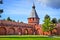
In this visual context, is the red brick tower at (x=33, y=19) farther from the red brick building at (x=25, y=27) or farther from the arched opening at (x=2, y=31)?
the arched opening at (x=2, y=31)

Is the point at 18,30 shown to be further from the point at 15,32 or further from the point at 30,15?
the point at 30,15

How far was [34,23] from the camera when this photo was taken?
199 feet

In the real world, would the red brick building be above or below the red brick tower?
below

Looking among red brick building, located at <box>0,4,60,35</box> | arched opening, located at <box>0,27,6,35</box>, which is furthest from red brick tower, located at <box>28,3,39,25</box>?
arched opening, located at <box>0,27,6,35</box>

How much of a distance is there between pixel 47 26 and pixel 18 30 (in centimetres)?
736

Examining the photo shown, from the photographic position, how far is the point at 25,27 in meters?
55.8

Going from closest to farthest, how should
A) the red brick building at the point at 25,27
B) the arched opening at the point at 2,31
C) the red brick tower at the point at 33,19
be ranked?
the arched opening at the point at 2,31
the red brick building at the point at 25,27
the red brick tower at the point at 33,19

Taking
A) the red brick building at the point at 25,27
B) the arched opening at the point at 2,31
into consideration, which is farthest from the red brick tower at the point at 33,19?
the arched opening at the point at 2,31

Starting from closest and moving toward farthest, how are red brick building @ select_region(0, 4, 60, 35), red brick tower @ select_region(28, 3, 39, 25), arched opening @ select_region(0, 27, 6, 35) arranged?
arched opening @ select_region(0, 27, 6, 35) < red brick building @ select_region(0, 4, 60, 35) < red brick tower @ select_region(28, 3, 39, 25)

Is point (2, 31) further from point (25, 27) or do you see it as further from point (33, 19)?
point (33, 19)

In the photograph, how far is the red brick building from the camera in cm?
5069

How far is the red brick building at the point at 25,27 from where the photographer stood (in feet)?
166

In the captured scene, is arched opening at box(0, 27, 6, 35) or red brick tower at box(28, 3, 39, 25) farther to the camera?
red brick tower at box(28, 3, 39, 25)

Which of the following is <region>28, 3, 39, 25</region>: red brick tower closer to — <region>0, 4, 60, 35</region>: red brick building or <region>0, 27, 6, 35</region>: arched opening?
<region>0, 4, 60, 35</region>: red brick building
